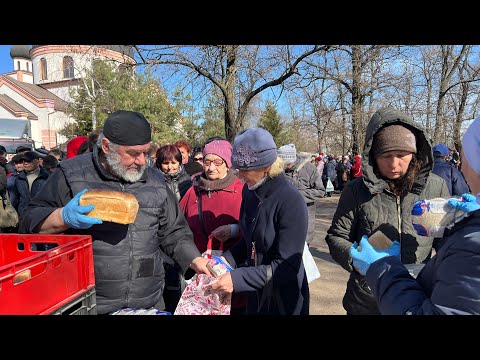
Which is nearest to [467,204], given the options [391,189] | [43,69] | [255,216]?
[391,189]

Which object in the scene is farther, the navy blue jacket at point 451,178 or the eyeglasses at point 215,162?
the navy blue jacket at point 451,178

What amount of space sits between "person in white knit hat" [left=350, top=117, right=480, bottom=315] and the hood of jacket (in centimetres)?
71

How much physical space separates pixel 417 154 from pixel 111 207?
5.73 ft

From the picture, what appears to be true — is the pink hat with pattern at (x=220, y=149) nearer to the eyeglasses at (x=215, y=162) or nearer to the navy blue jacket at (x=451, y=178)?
the eyeglasses at (x=215, y=162)

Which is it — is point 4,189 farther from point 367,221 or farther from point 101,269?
point 367,221

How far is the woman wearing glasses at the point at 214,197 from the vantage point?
9.79ft

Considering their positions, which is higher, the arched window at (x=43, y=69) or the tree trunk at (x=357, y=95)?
the arched window at (x=43, y=69)

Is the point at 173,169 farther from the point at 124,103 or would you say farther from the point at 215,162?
the point at 124,103

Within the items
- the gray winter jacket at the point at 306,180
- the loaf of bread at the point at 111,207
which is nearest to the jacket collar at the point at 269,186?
the loaf of bread at the point at 111,207

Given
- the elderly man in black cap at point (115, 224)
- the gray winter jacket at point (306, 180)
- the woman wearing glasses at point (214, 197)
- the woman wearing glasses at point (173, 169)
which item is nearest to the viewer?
the elderly man in black cap at point (115, 224)

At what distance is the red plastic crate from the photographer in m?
1.17

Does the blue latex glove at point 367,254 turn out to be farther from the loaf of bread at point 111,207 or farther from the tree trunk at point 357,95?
the tree trunk at point 357,95

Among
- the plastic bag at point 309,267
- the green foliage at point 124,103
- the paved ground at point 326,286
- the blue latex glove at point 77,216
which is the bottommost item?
the paved ground at point 326,286

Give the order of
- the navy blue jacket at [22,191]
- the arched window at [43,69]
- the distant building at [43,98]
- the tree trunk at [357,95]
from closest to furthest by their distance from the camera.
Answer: the navy blue jacket at [22,191], the tree trunk at [357,95], the distant building at [43,98], the arched window at [43,69]
